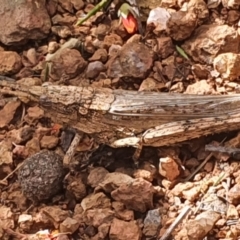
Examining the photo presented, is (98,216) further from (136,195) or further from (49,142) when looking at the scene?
(49,142)

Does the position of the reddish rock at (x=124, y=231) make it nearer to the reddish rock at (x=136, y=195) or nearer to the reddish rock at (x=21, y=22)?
the reddish rock at (x=136, y=195)

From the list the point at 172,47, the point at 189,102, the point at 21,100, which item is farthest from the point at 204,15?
the point at 21,100

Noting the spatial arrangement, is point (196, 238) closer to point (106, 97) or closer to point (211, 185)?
point (211, 185)

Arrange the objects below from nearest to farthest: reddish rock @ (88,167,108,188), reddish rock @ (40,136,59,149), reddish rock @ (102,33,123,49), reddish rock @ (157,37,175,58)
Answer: reddish rock @ (88,167,108,188) < reddish rock @ (40,136,59,149) < reddish rock @ (157,37,175,58) < reddish rock @ (102,33,123,49)

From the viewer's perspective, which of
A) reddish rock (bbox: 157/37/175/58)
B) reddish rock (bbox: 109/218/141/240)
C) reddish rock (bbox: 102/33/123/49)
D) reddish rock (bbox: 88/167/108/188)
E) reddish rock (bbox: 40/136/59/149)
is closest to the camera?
reddish rock (bbox: 109/218/141/240)

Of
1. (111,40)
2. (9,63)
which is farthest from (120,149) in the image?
(9,63)

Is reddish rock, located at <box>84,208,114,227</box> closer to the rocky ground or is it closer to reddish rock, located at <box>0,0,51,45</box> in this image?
the rocky ground

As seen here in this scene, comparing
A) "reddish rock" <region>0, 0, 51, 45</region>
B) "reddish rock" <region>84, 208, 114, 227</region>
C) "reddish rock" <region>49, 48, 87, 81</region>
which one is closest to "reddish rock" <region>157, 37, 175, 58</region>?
"reddish rock" <region>49, 48, 87, 81</region>
